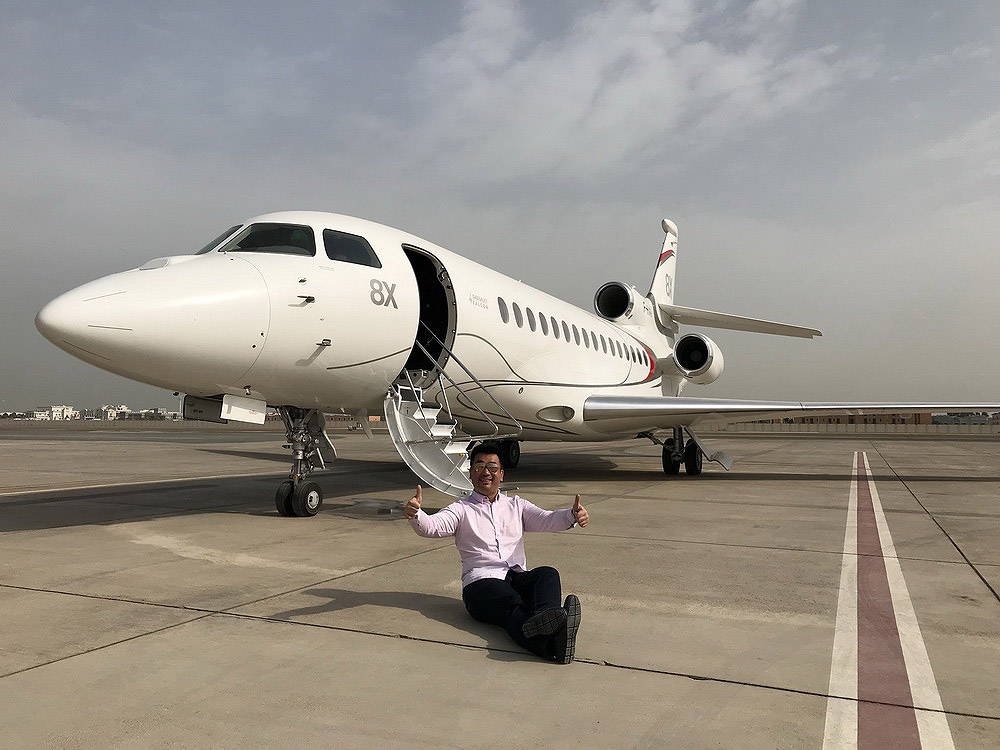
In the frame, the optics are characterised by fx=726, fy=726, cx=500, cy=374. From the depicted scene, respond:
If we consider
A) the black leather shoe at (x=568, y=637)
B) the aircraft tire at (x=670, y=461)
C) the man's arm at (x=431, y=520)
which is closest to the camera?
the black leather shoe at (x=568, y=637)

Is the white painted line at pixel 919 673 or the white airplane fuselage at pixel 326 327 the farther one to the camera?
the white airplane fuselage at pixel 326 327

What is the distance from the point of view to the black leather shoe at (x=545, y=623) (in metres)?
3.27

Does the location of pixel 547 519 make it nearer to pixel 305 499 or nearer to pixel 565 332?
pixel 305 499

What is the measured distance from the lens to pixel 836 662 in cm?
331

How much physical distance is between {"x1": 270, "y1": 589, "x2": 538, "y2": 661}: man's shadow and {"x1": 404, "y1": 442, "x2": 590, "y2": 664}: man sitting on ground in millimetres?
72

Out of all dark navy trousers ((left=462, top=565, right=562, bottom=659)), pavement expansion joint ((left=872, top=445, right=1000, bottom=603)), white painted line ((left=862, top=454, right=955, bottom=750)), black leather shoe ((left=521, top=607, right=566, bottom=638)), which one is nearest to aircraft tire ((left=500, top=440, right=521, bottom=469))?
pavement expansion joint ((left=872, top=445, right=1000, bottom=603))

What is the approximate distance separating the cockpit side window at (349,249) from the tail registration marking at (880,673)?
549 centimetres

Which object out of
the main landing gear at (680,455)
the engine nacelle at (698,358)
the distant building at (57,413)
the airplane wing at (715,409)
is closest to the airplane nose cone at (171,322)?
the airplane wing at (715,409)

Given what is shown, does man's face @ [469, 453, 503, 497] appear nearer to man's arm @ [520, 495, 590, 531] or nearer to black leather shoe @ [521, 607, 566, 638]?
man's arm @ [520, 495, 590, 531]

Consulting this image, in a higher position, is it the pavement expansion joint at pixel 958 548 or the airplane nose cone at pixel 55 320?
the airplane nose cone at pixel 55 320

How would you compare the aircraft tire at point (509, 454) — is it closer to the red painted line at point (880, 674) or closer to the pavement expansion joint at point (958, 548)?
the pavement expansion joint at point (958, 548)

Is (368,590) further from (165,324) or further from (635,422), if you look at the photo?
(635,422)

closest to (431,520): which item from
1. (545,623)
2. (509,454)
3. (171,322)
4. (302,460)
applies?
(545,623)

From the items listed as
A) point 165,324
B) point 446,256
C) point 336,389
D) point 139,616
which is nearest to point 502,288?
point 446,256
